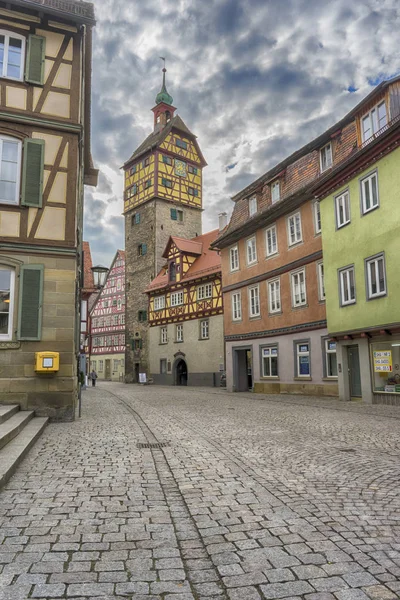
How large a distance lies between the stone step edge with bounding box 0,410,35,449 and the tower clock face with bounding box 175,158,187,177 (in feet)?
124

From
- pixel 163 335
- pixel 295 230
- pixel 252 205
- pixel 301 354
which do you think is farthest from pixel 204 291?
pixel 301 354

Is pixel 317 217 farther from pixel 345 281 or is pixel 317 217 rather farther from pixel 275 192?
pixel 345 281

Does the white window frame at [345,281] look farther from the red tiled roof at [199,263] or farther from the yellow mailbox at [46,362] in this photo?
the red tiled roof at [199,263]

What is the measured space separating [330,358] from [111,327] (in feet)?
125

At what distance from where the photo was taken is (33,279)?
11.0 metres

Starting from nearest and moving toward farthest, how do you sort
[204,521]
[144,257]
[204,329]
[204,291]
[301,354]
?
[204,521]
[301,354]
[204,329]
[204,291]
[144,257]

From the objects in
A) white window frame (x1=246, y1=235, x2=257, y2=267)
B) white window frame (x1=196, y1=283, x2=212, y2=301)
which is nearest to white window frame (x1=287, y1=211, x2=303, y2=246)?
white window frame (x1=246, y1=235, x2=257, y2=267)

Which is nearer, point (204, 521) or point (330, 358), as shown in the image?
point (204, 521)

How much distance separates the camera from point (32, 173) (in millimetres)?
11352

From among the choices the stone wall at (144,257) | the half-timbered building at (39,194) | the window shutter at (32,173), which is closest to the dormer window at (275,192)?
the half-timbered building at (39,194)

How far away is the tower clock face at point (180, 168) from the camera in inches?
1776

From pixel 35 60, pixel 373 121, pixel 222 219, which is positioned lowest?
pixel 35 60

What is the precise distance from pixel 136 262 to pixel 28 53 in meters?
33.6

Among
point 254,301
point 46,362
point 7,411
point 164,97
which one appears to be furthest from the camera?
point 164,97
